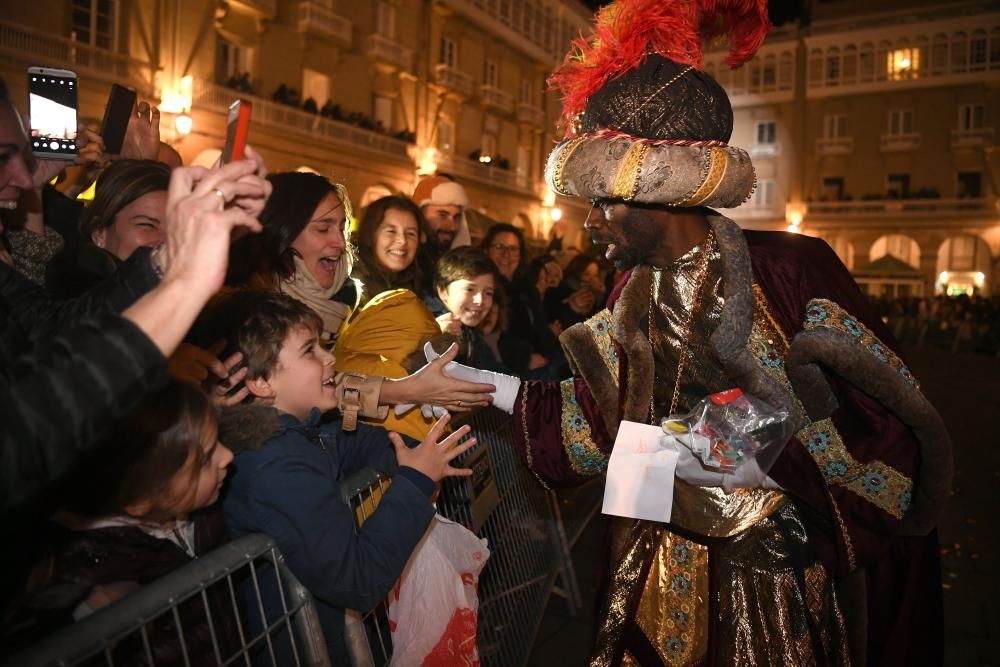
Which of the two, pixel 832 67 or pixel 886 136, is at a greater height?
pixel 832 67

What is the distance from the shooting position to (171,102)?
14.3 m

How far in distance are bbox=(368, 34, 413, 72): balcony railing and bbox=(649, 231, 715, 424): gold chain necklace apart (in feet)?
65.4

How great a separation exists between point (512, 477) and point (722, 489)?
4.17 feet

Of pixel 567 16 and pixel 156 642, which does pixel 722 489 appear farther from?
pixel 567 16

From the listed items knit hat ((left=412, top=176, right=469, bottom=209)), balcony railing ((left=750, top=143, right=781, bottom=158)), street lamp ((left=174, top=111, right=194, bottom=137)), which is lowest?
knit hat ((left=412, top=176, right=469, bottom=209))

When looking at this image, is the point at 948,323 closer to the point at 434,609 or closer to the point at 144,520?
the point at 434,609

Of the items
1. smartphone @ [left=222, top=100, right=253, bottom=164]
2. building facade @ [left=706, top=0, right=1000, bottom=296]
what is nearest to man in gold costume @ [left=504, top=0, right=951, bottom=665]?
smartphone @ [left=222, top=100, right=253, bottom=164]

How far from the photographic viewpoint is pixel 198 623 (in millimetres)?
1426

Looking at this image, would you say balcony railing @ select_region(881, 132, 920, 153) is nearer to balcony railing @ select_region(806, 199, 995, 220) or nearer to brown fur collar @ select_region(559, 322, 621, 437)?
balcony railing @ select_region(806, 199, 995, 220)

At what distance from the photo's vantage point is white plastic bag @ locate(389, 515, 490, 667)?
1.93 meters

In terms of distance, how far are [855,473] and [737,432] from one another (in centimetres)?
40

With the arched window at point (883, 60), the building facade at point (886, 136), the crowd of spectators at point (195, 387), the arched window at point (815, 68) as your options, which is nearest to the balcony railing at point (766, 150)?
the building facade at point (886, 136)

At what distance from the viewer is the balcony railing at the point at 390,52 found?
790 inches

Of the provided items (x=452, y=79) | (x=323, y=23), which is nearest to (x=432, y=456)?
(x=323, y=23)
